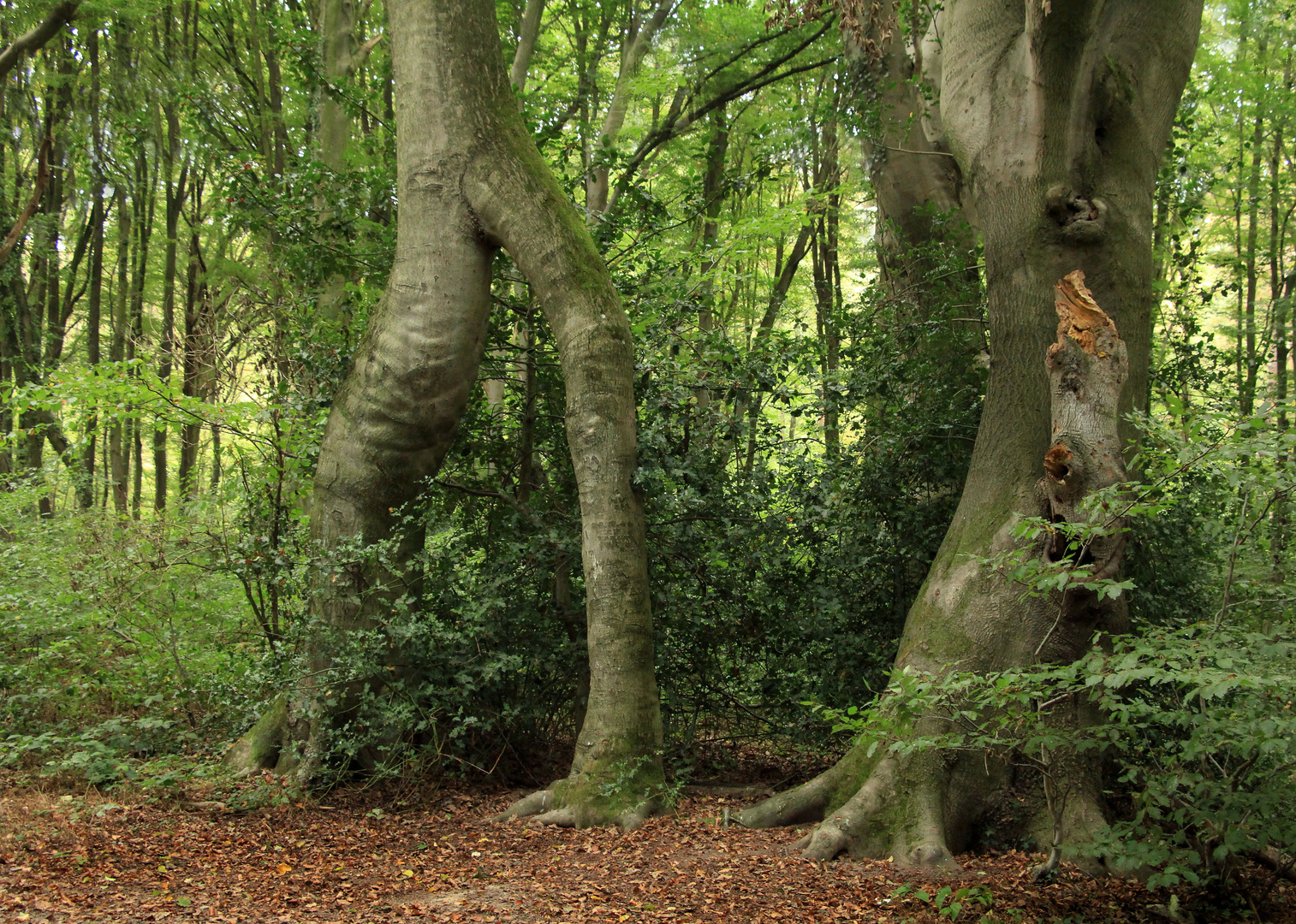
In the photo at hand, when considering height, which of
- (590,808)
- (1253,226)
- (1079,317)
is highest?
(1253,226)

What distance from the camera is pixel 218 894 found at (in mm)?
3957

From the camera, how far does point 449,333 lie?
6.14 meters

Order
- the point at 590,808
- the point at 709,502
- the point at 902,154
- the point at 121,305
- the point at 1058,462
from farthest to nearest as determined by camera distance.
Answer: the point at 121,305, the point at 902,154, the point at 709,502, the point at 590,808, the point at 1058,462

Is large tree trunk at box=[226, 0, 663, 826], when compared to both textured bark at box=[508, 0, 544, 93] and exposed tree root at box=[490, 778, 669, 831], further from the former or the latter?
textured bark at box=[508, 0, 544, 93]

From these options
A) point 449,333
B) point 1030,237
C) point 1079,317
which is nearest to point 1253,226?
point 1030,237

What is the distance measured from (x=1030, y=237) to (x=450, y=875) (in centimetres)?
501

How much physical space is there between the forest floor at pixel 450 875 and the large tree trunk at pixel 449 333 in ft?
2.81

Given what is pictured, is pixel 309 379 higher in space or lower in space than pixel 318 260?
lower

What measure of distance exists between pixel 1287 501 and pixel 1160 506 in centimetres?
87

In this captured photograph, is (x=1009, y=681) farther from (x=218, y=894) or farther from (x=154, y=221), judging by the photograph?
(x=154, y=221)

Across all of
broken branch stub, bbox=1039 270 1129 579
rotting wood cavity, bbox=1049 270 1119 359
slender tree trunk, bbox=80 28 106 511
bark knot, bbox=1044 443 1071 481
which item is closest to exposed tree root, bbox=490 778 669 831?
broken branch stub, bbox=1039 270 1129 579

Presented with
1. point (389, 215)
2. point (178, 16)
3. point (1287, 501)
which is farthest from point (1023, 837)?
point (178, 16)

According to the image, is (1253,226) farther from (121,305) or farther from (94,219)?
(121,305)

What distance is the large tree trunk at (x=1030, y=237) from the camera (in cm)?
488
